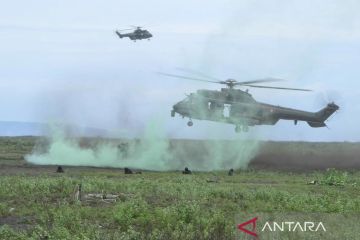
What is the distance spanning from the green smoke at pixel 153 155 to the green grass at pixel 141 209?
2445cm

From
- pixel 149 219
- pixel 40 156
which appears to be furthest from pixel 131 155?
pixel 149 219

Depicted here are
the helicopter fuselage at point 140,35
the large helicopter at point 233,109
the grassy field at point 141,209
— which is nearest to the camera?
the grassy field at point 141,209

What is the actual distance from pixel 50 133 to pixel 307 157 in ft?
90.5

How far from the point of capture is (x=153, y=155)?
59.6 m

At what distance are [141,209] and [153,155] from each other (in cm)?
3780

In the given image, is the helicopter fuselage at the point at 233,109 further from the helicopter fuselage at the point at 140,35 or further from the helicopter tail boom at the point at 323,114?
the helicopter fuselage at the point at 140,35

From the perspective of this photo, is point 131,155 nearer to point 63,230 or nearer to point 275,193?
point 275,193

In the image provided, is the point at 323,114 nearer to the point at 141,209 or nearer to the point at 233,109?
the point at 233,109

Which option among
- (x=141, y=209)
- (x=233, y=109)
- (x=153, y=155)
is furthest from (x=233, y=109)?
(x=141, y=209)

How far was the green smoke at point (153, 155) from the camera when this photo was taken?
193 feet

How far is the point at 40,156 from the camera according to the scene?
202ft

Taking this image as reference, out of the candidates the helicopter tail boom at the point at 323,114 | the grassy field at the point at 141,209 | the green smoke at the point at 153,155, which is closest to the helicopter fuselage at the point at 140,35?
the green smoke at the point at 153,155

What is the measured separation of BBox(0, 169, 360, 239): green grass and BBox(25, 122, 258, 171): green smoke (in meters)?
24.4

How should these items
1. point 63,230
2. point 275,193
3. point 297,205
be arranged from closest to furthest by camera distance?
1. point 63,230
2. point 297,205
3. point 275,193
